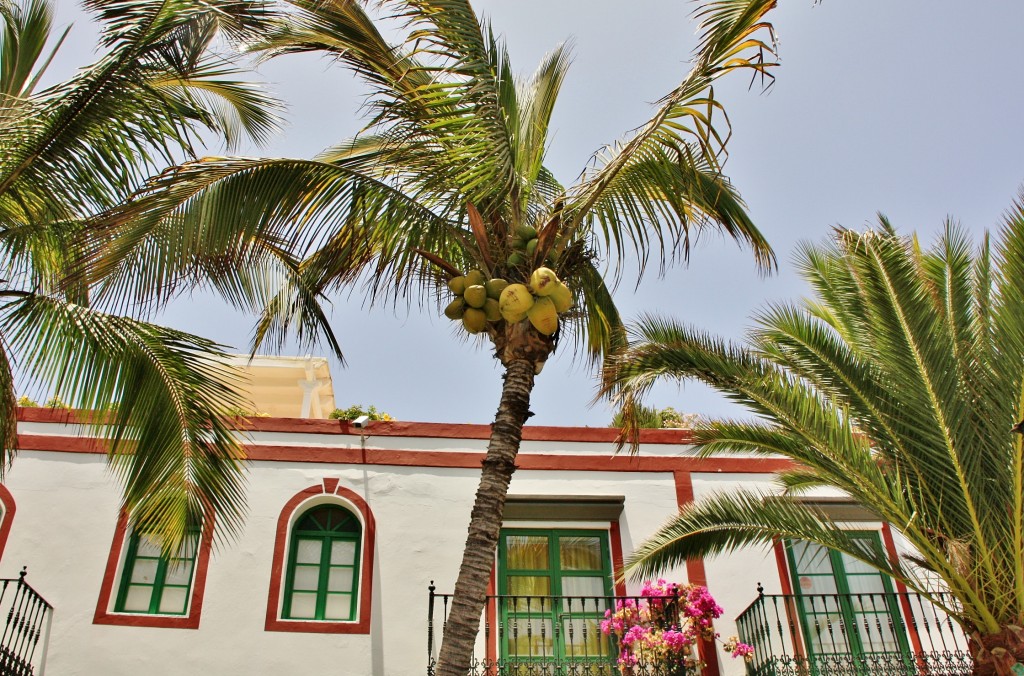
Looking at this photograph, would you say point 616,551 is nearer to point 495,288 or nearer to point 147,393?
point 495,288

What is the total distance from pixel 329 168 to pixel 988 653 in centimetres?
664

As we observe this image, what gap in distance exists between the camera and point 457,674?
5.73 m

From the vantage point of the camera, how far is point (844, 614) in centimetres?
1084

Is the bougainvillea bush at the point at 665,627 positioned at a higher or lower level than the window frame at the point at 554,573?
lower

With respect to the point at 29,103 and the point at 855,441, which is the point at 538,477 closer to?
the point at 855,441

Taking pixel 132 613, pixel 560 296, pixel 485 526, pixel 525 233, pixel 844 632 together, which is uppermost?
pixel 525 233

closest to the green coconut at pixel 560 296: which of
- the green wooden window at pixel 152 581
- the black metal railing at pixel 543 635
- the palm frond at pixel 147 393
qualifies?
the palm frond at pixel 147 393

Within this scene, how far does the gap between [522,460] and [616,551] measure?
65.4 inches

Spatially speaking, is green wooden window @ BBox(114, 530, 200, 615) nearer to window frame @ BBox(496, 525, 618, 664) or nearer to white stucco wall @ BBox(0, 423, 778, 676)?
white stucco wall @ BBox(0, 423, 778, 676)

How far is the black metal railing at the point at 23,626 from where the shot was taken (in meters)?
9.47

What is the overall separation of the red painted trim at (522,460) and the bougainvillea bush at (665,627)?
5.93ft

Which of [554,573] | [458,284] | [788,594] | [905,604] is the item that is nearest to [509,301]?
[458,284]

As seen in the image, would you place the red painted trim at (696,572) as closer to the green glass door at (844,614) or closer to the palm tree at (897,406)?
the green glass door at (844,614)

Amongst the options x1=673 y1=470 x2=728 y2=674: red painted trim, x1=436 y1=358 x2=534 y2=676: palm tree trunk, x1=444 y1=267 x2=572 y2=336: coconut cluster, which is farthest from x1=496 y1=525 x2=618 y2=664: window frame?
x1=444 y1=267 x2=572 y2=336: coconut cluster
